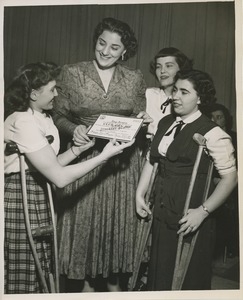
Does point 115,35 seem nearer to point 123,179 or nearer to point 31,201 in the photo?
point 123,179

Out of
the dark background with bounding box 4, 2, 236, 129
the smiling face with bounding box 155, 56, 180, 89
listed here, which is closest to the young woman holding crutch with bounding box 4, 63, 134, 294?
the dark background with bounding box 4, 2, 236, 129

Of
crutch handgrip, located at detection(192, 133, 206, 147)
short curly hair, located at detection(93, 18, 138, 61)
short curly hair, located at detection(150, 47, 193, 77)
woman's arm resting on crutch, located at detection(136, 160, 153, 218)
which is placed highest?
short curly hair, located at detection(93, 18, 138, 61)

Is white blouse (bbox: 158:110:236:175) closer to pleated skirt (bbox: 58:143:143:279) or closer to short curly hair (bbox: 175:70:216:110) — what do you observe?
short curly hair (bbox: 175:70:216:110)

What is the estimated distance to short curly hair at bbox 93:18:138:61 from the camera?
5.88ft

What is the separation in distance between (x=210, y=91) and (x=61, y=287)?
3.83 feet

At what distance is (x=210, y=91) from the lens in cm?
178

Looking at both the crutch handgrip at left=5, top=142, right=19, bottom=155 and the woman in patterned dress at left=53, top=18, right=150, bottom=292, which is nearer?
the crutch handgrip at left=5, top=142, right=19, bottom=155

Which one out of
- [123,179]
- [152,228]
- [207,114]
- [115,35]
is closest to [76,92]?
[115,35]

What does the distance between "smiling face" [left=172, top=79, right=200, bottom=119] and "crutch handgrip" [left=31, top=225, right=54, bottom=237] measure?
0.82 meters

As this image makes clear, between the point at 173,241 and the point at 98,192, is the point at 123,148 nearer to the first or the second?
the point at 98,192

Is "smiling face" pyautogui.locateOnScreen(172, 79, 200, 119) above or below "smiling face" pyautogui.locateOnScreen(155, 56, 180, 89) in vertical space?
below

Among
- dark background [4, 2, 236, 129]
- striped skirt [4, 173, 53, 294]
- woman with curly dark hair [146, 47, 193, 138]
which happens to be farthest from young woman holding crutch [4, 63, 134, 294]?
woman with curly dark hair [146, 47, 193, 138]

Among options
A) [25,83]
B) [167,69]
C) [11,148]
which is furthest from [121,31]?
[11,148]

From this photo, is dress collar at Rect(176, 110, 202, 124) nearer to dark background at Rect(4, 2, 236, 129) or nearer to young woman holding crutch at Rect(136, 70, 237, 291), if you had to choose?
young woman holding crutch at Rect(136, 70, 237, 291)
